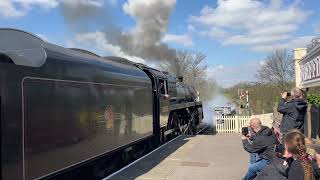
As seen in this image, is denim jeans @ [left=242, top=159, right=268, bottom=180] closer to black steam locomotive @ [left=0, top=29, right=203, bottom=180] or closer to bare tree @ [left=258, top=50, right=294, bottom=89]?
black steam locomotive @ [left=0, top=29, right=203, bottom=180]

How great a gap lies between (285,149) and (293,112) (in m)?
3.85

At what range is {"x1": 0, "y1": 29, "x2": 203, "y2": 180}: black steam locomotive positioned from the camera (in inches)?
225

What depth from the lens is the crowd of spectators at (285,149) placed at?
3992 millimetres

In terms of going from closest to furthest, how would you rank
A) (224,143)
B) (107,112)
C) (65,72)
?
(65,72) → (107,112) → (224,143)

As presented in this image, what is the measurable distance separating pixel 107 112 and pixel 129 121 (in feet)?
6.39

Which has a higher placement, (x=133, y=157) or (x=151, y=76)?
(x=151, y=76)

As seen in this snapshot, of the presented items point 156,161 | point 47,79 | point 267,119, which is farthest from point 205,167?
point 267,119

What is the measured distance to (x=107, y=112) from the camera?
30.6 ft

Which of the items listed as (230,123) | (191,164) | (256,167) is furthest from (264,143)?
(230,123)

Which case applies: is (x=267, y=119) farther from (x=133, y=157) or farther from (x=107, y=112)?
(x=107, y=112)

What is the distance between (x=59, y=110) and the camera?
22.6ft

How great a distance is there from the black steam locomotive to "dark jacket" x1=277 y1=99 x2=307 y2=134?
3350 mm

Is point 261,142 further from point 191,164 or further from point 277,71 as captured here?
point 277,71

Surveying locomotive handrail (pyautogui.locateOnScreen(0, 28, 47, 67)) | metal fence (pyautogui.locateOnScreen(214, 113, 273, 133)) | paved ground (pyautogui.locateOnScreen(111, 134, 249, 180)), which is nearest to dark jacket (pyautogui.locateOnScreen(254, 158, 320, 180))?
locomotive handrail (pyautogui.locateOnScreen(0, 28, 47, 67))
